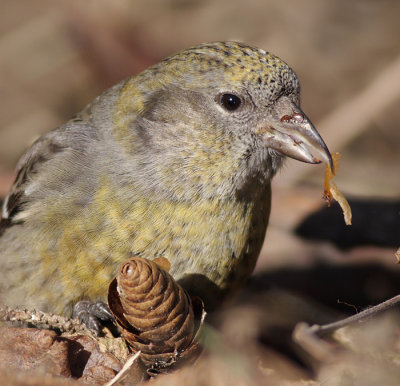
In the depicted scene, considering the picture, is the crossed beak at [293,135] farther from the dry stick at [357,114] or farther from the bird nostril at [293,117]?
the dry stick at [357,114]

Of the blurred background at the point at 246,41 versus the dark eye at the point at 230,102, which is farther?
the blurred background at the point at 246,41

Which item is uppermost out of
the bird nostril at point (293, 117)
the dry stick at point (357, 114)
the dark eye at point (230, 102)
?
the dark eye at point (230, 102)

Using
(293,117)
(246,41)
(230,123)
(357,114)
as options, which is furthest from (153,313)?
(246,41)

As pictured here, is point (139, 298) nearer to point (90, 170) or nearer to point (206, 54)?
point (90, 170)

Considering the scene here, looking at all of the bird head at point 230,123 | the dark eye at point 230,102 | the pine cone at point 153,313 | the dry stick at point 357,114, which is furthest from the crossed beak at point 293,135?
the dry stick at point 357,114

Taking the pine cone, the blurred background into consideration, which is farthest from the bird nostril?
the blurred background

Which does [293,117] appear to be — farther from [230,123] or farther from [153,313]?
[153,313]

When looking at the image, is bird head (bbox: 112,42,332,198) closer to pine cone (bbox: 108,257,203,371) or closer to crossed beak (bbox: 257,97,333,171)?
crossed beak (bbox: 257,97,333,171)
